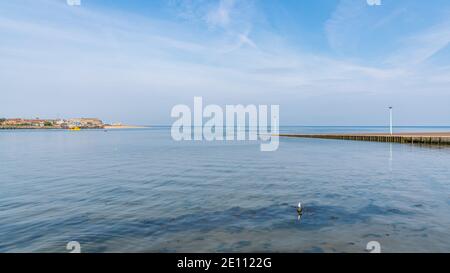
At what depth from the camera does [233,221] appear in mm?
13141

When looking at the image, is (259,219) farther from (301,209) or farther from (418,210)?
(418,210)

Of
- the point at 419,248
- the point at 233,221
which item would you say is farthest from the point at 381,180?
the point at 233,221

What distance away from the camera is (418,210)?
Result: 1484 centimetres

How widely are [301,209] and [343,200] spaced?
3967 mm

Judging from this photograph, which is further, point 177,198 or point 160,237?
point 177,198

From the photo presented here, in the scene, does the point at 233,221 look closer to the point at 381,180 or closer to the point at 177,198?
the point at 177,198

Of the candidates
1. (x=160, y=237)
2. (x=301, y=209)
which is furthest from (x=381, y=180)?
(x=160, y=237)

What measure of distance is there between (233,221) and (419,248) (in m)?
7.24

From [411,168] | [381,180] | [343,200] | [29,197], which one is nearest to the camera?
[343,200]

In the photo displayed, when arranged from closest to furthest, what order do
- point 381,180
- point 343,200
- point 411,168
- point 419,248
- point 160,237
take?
point 419,248 < point 160,237 < point 343,200 < point 381,180 < point 411,168

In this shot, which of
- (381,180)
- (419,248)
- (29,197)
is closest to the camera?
(419,248)
